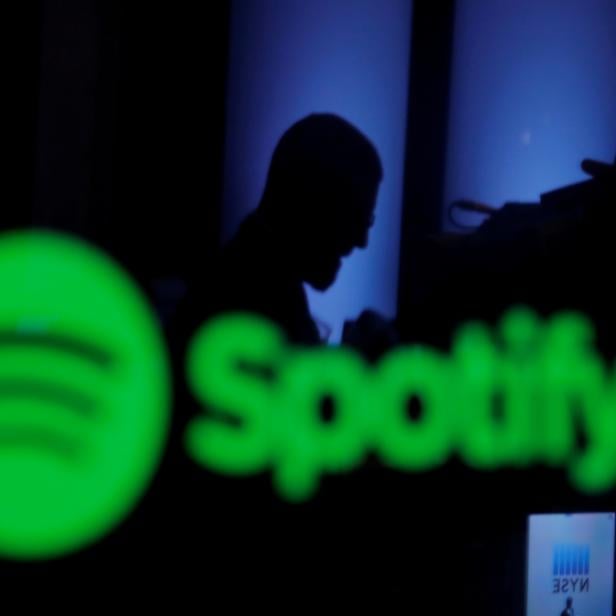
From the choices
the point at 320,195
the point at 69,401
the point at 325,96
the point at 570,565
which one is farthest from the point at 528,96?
the point at 69,401

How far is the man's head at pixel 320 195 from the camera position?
0.93m

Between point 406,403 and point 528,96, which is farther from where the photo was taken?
point 528,96

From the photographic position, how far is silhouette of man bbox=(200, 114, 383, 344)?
907 mm

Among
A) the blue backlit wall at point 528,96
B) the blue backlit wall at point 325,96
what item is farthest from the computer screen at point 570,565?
the blue backlit wall at point 528,96

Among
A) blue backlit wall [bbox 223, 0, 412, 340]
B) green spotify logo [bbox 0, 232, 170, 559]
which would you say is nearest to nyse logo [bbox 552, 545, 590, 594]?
blue backlit wall [bbox 223, 0, 412, 340]

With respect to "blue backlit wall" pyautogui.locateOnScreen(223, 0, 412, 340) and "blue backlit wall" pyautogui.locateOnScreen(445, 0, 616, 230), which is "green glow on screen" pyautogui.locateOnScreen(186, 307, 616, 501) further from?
→ "blue backlit wall" pyautogui.locateOnScreen(445, 0, 616, 230)

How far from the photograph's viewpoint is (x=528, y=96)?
120 cm

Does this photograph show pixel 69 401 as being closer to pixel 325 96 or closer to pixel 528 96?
pixel 325 96

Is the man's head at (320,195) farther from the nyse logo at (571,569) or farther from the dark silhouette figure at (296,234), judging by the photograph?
the nyse logo at (571,569)

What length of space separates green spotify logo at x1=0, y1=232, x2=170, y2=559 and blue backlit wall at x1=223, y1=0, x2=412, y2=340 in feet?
0.63

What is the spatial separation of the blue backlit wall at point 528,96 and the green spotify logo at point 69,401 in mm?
488

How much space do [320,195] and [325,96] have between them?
17cm

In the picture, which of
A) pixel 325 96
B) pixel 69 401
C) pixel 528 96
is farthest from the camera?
pixel 528 96

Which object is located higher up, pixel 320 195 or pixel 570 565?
pixel 320 195
